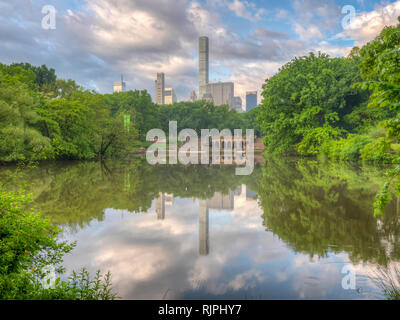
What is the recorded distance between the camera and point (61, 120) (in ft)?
90.9

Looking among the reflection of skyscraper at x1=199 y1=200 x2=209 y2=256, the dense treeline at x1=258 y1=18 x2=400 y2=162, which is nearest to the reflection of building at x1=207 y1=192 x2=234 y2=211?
the reflection of skyscraper at x1=199 y1=200 x2=209 y2=256

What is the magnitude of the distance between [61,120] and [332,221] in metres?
26.7

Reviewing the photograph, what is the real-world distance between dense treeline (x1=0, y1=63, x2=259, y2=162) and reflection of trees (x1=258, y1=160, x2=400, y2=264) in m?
5.48

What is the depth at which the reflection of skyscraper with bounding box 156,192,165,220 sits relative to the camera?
28.8ft

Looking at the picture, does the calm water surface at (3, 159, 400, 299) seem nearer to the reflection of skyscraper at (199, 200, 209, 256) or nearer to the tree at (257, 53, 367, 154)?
the reflection of skyscraper at (199, 200, 209, 256)

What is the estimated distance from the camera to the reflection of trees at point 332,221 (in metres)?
5.84

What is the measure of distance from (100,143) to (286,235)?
29.7 m

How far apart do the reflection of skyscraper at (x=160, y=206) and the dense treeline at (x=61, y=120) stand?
346cm

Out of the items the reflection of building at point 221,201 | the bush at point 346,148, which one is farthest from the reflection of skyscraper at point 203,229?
the bush at point 346,148

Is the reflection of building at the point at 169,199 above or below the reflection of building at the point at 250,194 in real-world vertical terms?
below

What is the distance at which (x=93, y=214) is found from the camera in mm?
8992

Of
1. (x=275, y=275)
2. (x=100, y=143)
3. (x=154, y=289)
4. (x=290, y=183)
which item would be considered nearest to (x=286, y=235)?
(x=275, y=275)

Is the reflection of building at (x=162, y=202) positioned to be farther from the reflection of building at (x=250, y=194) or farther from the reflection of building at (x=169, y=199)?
the reflection of building at (x=250, y=194)

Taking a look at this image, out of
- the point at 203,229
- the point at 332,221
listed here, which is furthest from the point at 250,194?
the point at 203,229
